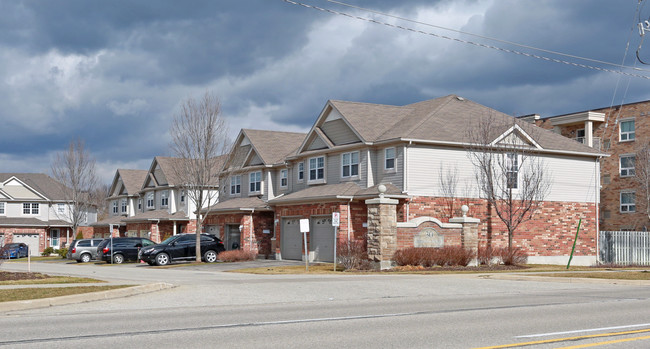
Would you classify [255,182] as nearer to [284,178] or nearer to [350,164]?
[284,178]

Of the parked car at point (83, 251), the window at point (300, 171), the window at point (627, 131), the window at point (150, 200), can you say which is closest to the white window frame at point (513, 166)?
the window at point (300, 171)

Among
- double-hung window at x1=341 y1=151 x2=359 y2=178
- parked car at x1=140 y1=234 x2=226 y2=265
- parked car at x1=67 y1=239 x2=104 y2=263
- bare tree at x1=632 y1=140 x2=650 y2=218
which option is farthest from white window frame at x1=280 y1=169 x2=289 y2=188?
bare tree at x1=632 y1=140 x2=650 y2=218

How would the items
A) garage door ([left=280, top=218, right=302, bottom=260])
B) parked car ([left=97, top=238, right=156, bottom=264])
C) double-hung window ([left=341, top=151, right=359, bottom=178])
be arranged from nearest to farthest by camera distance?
1. double-hung window ([left=341, top=151, right=359, bottom=178])
2. garage door ([left=280, top=218, right=302, bottom=260])
3. parked car ([left=97, top=238, right=156, bottom=264])

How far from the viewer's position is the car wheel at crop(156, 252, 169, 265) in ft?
123

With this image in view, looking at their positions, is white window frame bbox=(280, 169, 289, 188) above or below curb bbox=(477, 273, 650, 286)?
above

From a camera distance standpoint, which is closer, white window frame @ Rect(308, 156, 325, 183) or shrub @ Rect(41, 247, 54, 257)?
white window frame @ Rect(308, 156, 325, 183)

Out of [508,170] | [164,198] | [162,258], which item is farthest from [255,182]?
[508,170]

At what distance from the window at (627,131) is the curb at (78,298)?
140ft

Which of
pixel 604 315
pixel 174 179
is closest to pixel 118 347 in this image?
pixel 604 315

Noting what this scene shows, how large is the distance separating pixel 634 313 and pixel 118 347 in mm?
9467

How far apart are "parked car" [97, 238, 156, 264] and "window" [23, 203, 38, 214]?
3587 centimetres

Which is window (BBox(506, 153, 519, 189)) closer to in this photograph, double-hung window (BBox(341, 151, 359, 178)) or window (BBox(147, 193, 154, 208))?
double-hung window (BBox(341, 151, 359, 178))

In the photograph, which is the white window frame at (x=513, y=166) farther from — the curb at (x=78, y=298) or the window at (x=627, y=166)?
the curb at (x=78, y=298)

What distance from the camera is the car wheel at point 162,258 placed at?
3756 cm
